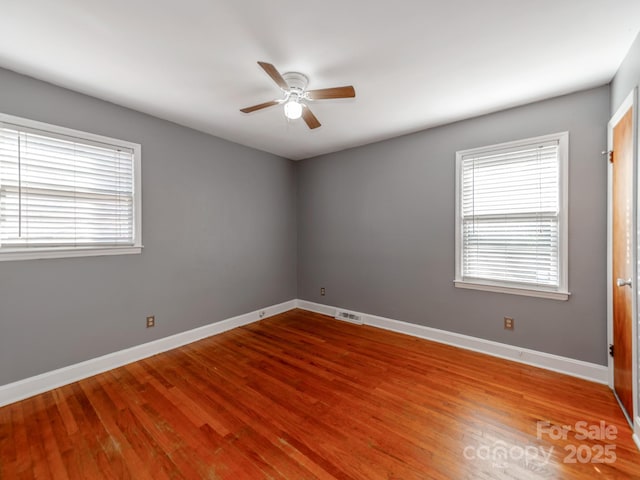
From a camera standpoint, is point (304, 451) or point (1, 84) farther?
point (1, 84)

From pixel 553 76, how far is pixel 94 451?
4.24 m

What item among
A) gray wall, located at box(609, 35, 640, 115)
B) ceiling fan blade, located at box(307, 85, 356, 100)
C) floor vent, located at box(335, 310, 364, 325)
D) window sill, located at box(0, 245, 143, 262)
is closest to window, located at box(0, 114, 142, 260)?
window sill, located at box(0, 245, 143, 262)

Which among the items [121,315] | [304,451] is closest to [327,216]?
[121,315]

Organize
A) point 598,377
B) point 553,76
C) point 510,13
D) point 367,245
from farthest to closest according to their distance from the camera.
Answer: point 367,245
point 598,377
point 553,76
point 510,13

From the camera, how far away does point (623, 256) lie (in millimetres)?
1999

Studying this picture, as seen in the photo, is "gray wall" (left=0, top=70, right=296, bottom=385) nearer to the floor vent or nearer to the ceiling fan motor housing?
the floor vent

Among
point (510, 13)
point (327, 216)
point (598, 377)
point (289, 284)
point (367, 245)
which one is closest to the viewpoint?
point (510, 13)

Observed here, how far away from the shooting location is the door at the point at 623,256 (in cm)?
188

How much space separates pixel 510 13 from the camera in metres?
1.61

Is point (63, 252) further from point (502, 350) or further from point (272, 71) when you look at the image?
point (502, 350)

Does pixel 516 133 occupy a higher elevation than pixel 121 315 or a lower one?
higher

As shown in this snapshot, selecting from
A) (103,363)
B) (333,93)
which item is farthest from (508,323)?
(103,363)

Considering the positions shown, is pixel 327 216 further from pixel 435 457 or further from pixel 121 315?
pixel 435 457

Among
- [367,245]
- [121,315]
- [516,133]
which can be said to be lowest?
[121,315]
